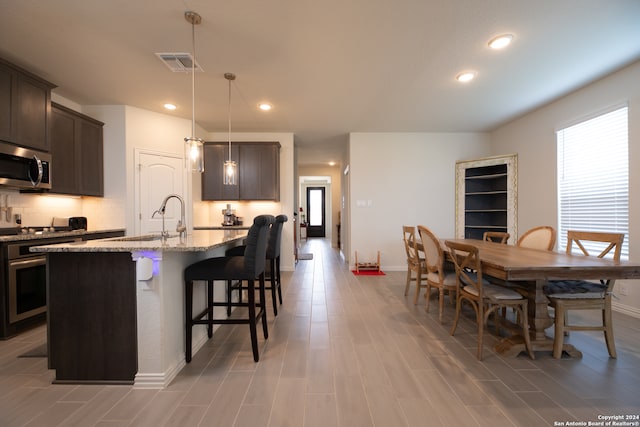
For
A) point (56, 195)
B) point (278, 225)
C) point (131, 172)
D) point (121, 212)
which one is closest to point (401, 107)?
point (278, 225)

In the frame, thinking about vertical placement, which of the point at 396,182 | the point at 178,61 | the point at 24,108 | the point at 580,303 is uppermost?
the point at 178,61

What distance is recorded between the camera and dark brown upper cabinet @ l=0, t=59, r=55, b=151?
8.05 ft

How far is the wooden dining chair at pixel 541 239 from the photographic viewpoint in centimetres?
268

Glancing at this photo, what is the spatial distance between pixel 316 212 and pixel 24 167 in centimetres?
1016

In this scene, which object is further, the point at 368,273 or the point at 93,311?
the point at 368,273

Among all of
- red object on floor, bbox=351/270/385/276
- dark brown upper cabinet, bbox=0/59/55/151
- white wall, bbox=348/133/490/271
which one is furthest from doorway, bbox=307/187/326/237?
dark brown upper cabinet, bbox=0/59/55/151

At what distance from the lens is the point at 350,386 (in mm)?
1641

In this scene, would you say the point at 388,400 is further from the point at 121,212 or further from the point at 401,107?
the point at 121,212

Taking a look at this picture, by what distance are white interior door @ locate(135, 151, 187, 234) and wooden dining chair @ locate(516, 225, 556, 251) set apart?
478cm

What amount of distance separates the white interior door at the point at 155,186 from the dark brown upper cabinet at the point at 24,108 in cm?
107

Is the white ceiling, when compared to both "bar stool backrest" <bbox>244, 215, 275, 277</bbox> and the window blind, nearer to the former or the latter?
the window blind

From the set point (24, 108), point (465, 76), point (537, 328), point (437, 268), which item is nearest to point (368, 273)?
point (437, 268)

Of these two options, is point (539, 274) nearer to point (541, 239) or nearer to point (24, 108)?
point (541, 239)

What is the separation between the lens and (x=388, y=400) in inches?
59.6
